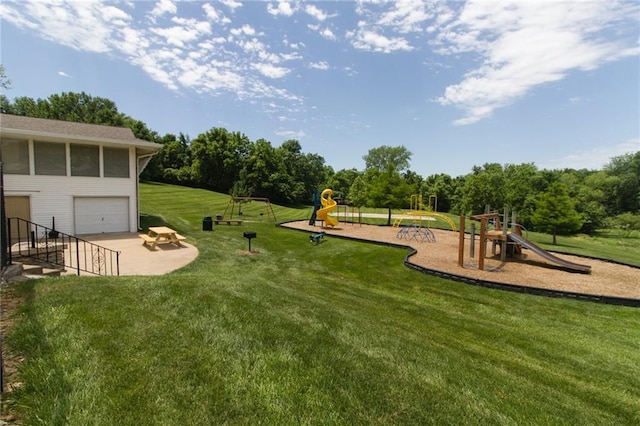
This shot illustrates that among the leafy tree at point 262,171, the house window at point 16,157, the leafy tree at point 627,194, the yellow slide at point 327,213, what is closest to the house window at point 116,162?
the house window at point 16,157

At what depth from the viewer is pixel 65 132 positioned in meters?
15.3

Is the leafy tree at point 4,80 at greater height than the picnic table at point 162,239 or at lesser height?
greater

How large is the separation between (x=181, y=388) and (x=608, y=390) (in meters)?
5.57

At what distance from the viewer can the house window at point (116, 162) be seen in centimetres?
1542

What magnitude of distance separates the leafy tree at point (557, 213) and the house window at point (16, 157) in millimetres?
29027

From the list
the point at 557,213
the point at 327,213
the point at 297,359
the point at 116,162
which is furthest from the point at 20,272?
the point at 557,213

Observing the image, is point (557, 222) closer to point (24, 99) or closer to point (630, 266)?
point (630, 266)

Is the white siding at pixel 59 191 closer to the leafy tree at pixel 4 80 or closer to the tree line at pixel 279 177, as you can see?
the leafy tree at pixel 4 80

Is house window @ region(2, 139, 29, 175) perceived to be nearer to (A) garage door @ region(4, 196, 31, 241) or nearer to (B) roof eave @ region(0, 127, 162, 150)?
(B) roof eave @ region(0, 127, 162, 150)

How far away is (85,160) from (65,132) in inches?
79.7

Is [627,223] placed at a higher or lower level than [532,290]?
lower

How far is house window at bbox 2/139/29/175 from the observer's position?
43.5 ft

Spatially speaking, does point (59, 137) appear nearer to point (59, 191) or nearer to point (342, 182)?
point (59, 191)

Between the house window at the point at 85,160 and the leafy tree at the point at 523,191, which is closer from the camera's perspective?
the house window at the point at 85,160
